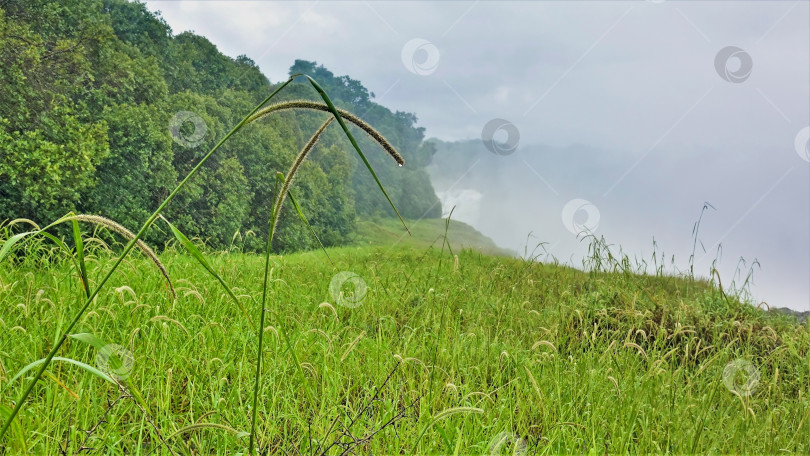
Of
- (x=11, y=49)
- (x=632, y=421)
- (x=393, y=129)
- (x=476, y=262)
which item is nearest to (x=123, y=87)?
(x=11, y=49)

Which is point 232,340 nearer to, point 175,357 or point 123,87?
point 175,357

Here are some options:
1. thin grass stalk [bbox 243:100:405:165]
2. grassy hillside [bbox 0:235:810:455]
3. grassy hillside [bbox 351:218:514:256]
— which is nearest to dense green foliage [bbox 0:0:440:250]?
grassy hillside [bbox 351:218:514:256]

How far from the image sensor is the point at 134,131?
34.0 ft

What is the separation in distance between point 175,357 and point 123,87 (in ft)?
31.1

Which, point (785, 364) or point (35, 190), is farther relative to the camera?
point (35, 190)

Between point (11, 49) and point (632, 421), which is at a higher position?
point (11, 49)

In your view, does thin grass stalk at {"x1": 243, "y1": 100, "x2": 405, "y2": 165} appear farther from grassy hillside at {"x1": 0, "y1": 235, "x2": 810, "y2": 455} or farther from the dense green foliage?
the dense green foliage

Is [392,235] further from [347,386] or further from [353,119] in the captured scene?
[353,119]

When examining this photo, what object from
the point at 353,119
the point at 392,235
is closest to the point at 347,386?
the point at 353,119

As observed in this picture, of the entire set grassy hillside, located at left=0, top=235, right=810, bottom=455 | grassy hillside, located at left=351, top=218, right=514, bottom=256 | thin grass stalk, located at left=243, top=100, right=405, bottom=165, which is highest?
grassy hillside, located at left=351, top=218, right=514, bottom=256

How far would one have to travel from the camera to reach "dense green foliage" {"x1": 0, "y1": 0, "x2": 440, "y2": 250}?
29.3 ft

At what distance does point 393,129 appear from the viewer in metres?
25.8

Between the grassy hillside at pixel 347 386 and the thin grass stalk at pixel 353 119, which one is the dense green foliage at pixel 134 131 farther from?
the thin grass stalk at pixel 353 119

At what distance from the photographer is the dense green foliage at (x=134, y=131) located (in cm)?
893
